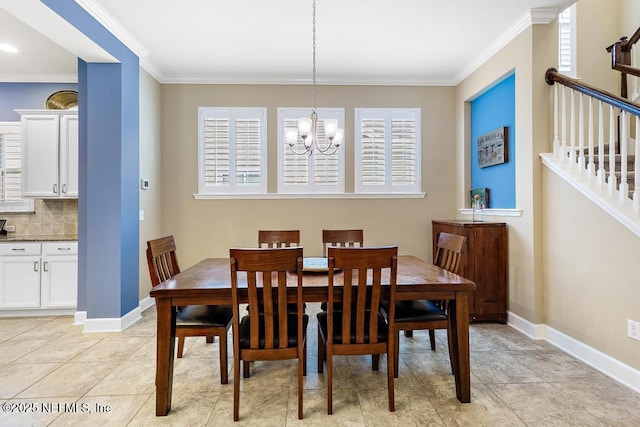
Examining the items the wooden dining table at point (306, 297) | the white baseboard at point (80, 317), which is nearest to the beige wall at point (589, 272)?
the wooden dining table at point (306, 297)

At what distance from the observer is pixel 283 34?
3322mm

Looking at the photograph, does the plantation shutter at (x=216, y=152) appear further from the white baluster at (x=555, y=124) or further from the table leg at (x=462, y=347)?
the white baluster at (x=555, y=124)

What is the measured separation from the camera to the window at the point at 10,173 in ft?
13.0

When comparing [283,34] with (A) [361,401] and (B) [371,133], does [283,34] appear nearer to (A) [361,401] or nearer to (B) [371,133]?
(B) [371,133]

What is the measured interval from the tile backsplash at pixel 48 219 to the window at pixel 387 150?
12.2 feet

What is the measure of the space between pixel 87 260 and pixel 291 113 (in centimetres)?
297

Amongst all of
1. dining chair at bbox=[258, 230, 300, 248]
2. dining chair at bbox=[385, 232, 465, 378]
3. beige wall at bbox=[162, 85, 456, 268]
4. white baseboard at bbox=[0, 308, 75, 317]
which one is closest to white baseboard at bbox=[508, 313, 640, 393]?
dining chair at bbox=[385, 232, 465, 378]

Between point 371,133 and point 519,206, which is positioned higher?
point 371,133

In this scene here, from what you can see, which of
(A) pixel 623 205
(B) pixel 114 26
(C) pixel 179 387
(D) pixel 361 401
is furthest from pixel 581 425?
(B) pixel 114 26

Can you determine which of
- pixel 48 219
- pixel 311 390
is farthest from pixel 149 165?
pixel 311 390

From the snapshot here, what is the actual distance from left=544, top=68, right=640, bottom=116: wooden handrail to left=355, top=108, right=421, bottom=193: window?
1717 mm

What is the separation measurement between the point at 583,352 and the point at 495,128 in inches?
95.6

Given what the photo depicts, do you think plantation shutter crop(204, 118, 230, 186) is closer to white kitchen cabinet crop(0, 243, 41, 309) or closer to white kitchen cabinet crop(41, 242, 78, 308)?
white kitchen cabinet crop(41, 242, 78, 308)

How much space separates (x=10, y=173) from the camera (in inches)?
156
